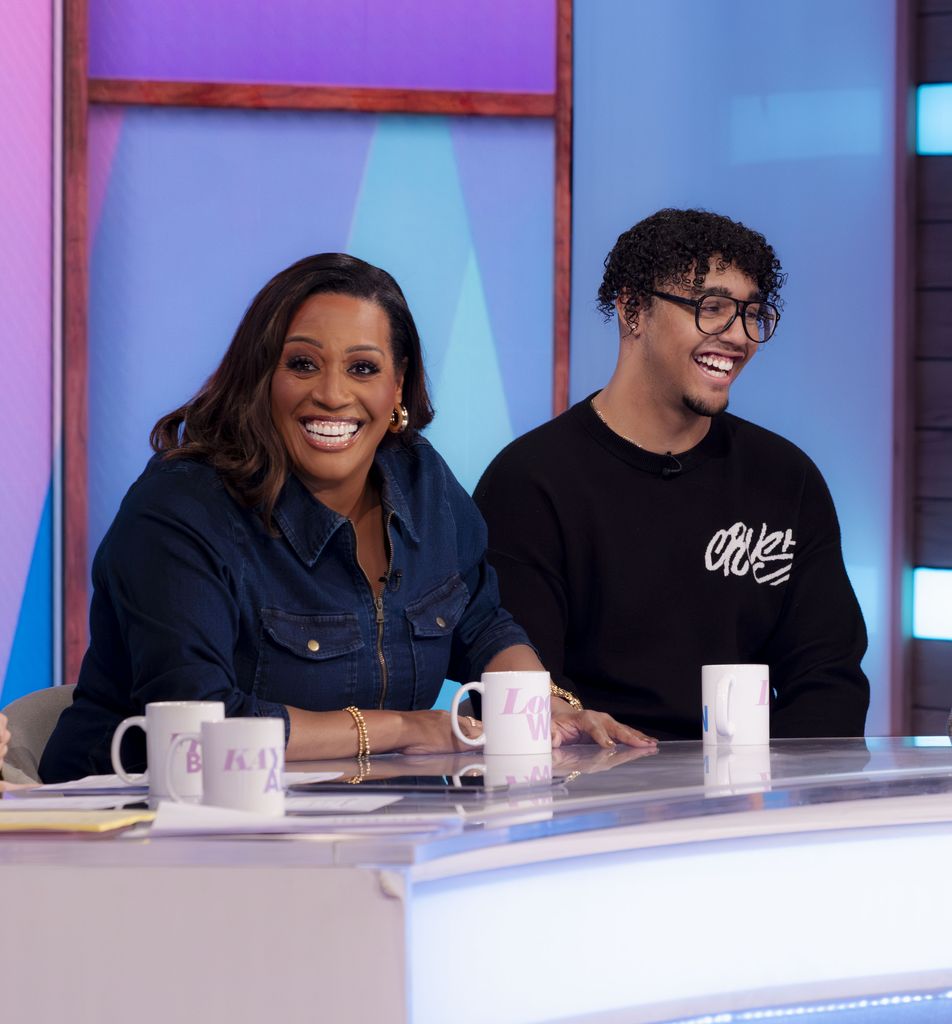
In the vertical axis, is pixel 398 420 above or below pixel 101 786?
above

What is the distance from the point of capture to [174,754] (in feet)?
4.04

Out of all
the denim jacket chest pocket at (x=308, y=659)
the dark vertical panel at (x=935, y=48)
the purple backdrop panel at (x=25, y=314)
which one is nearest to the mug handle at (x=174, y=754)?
the denim jacket chest pocket at (x=308, y=659)

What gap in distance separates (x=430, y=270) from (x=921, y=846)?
2333mm

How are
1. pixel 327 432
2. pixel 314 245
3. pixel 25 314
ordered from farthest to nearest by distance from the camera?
pixel 314 245 < pixel 25 314 < pixel 327 432

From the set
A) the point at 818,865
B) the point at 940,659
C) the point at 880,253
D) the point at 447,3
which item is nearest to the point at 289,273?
the point at 818,865

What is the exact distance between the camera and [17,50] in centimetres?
320

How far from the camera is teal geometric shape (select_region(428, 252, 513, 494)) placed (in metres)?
3.36

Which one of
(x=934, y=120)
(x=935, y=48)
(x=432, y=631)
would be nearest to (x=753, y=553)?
(x=432, y=631)

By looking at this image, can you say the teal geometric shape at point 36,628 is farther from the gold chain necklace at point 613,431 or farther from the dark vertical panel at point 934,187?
the dark vertical panel at point 934,187

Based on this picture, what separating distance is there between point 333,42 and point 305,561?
5.95 feet

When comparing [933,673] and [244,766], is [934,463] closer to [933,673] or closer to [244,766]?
Answer: [933,673]

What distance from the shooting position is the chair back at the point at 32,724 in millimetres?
1775

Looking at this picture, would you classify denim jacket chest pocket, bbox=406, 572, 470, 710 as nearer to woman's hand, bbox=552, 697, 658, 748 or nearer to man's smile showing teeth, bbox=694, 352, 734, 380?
woman's hand, bbox=552, 697, 658, 748

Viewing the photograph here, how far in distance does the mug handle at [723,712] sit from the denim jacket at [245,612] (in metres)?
0.48
